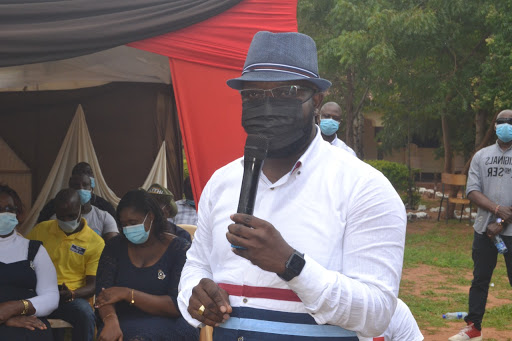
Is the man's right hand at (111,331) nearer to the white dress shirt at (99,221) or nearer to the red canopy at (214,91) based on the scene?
the red canopy at (214,91)

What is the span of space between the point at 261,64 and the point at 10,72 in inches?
219

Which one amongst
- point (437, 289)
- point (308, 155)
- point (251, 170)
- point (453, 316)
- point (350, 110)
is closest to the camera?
point (251, 170)

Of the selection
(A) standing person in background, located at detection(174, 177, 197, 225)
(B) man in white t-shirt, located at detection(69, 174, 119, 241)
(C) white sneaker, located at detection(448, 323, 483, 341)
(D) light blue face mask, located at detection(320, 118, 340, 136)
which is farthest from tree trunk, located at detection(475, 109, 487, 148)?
(B) man in white t-shirt, located at detection(69, 174, 119, 241)

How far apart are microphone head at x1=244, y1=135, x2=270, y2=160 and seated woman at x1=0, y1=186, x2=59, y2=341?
3.14 metres

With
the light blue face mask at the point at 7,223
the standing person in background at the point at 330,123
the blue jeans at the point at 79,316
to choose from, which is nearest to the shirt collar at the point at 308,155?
the light blue face mask at the point at 7,223

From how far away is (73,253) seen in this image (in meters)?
5.44

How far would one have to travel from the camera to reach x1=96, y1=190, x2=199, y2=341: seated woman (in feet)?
14.1

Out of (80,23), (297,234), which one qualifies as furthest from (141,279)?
(297,234)

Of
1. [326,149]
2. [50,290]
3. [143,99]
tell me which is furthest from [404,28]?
[326,149]

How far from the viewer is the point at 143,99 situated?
9.73 meters

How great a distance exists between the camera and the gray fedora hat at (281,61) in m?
1.96

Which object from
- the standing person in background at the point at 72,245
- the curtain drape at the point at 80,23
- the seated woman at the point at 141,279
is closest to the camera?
the curtain drape at the point at 80,23

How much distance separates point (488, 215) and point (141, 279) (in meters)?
3.65

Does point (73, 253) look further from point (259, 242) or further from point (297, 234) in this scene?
Answer: point (259, 242)
